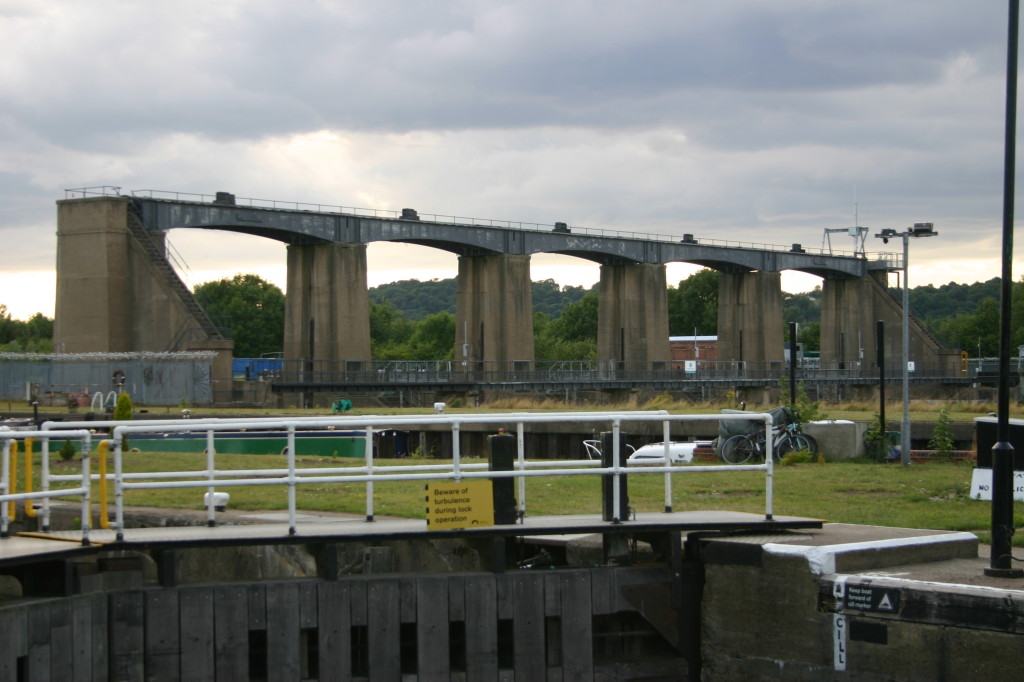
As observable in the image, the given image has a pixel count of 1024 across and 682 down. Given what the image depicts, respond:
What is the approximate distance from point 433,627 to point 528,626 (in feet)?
3.29

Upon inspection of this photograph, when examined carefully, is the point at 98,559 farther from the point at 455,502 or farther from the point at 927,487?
the point at 927,487

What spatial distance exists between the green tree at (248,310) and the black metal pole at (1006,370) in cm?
12066

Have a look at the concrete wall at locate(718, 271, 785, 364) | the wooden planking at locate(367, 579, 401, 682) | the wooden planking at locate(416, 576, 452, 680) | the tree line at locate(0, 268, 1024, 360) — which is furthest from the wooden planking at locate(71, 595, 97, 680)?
the tree line at locate(0, 268, 1024, 360)

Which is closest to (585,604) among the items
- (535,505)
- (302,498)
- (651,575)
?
(651,575)

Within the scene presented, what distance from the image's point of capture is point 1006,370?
429 inches

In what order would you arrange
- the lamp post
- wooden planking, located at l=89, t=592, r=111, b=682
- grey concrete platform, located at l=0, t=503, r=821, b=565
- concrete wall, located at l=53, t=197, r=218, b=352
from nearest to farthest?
1. wooden planking, located at l=89, t=592, r=111, b=682
2. grey concrete platform, located at l=0, t=503, r=821, b=565
3. the lamp post
4. concrete wall, located at l=53, t=197, r=218, b=352

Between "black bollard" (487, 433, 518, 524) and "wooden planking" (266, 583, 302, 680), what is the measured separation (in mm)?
2221

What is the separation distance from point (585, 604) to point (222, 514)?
206 inches

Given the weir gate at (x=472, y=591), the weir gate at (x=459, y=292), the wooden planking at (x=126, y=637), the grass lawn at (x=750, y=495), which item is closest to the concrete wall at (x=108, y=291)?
the weir gate at (x=459, y=292)

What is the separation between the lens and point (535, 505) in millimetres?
15961

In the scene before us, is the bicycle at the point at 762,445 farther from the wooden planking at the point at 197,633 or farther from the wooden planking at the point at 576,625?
the wooden planking at the point at 197,633

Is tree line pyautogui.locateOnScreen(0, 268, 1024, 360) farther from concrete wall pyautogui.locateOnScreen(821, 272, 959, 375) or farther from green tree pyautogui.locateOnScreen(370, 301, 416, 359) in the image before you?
concrete wall pyautogui.locateOnScreen(821, 272, 959, 375)

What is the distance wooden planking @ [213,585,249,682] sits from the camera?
439 inches

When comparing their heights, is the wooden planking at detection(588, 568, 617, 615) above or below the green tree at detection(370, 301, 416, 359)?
below
